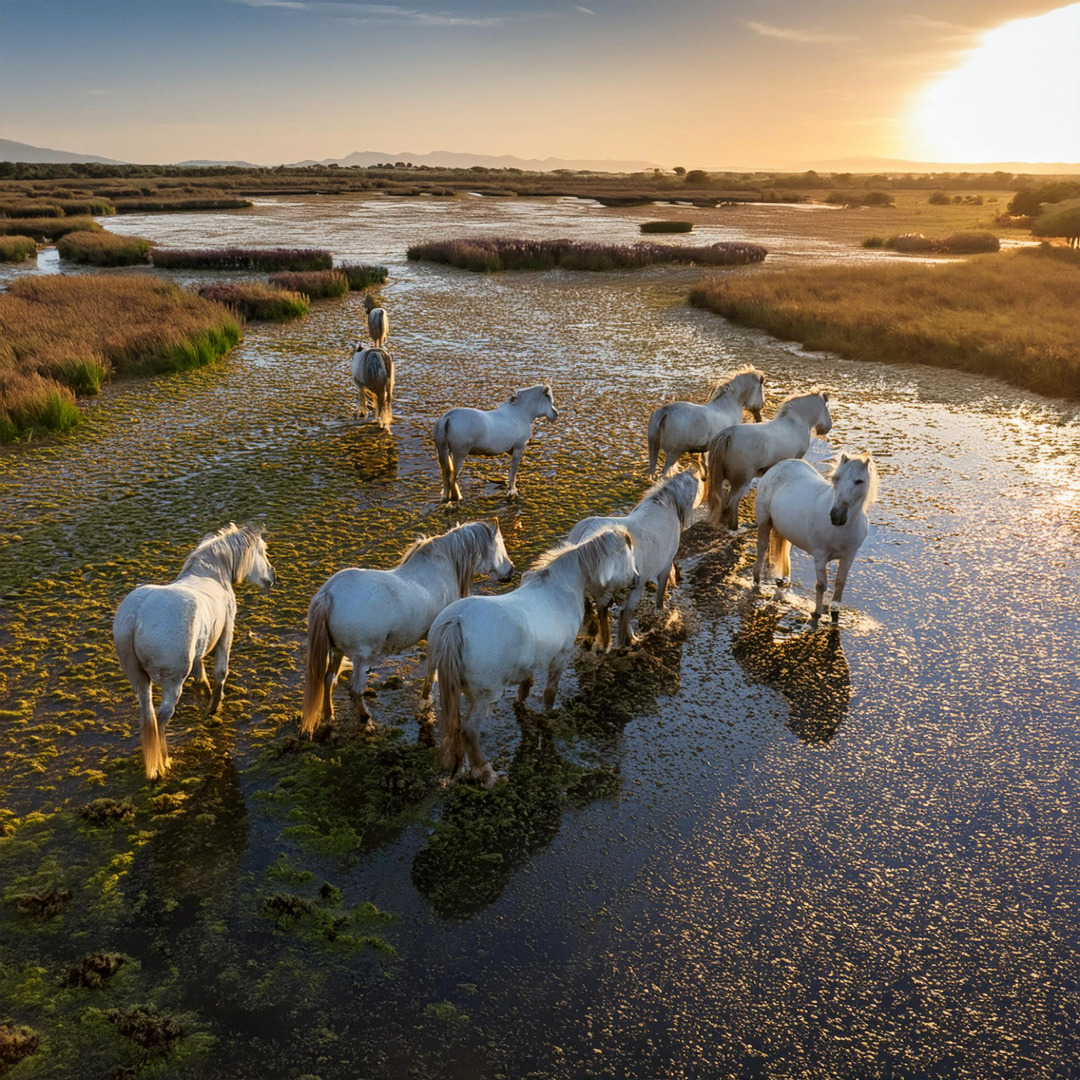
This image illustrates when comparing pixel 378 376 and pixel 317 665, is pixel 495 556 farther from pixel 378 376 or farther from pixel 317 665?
pixel 378 376

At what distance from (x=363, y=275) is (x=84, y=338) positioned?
Answer: 1183 cm

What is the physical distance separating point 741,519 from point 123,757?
793 cm

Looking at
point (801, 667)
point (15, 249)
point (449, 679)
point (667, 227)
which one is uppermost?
point (667, 227)

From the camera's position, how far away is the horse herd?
5.01 metres

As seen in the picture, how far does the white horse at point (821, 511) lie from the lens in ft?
22.6

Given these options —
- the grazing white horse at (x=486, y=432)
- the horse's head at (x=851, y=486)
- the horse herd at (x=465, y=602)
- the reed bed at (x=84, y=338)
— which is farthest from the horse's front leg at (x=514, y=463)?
the reed bed at (x=84, y=338)

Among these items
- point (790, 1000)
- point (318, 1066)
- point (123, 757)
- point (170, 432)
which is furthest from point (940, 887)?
point (170, 432)

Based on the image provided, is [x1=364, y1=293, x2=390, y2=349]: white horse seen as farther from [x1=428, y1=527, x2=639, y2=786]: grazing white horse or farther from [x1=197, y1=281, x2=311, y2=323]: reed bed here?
[x1=428, y1=527, x2=639, y2=786]: grazing white horse

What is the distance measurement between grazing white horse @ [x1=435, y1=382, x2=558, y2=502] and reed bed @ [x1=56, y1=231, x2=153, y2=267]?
2683cm

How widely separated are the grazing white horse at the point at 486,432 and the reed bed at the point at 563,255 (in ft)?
72.5

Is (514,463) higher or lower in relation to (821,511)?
lower

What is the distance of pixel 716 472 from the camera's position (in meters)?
9.32

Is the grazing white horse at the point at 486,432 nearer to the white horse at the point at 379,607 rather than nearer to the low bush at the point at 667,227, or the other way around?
the white horse at the point at 379,607

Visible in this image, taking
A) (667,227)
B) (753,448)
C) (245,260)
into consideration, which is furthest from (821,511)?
(667,227)
